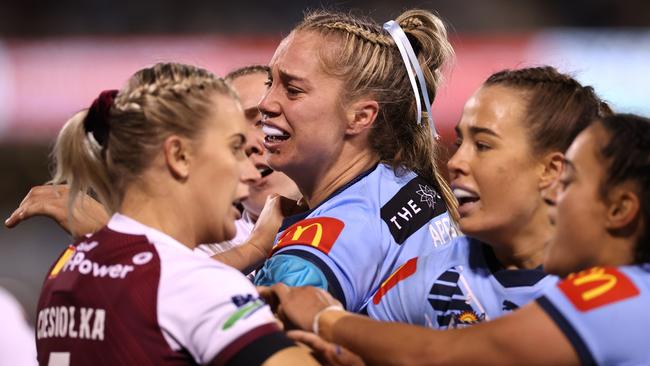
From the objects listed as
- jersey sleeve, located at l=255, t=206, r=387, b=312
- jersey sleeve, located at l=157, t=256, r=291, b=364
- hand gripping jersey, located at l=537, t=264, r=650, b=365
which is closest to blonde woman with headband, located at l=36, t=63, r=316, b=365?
jersey sleeve, located at l=157, t=256, r=291, b=364

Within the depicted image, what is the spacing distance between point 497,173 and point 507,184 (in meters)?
0.04

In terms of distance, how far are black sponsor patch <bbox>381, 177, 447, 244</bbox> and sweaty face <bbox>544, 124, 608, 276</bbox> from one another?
773mm

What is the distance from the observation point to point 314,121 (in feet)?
10.2

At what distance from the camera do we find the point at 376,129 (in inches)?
126

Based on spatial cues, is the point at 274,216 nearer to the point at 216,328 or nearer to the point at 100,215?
the point at 100,215

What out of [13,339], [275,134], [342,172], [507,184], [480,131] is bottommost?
[13,339]

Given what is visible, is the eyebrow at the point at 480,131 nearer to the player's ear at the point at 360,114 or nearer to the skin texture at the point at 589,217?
the skin texture at the point at 589,217

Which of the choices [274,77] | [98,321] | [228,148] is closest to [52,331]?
[98,321]

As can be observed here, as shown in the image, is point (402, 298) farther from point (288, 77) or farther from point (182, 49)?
point (182, 49)

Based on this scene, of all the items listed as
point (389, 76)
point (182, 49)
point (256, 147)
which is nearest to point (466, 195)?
point (389, 76)

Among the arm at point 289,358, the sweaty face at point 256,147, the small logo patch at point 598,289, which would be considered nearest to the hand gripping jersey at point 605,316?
the small logo patch at point 598,289

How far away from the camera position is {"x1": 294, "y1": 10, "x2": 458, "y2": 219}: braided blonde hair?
124 inches

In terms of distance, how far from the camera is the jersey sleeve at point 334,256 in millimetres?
2680

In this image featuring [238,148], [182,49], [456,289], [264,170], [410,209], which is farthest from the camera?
[182,49]
